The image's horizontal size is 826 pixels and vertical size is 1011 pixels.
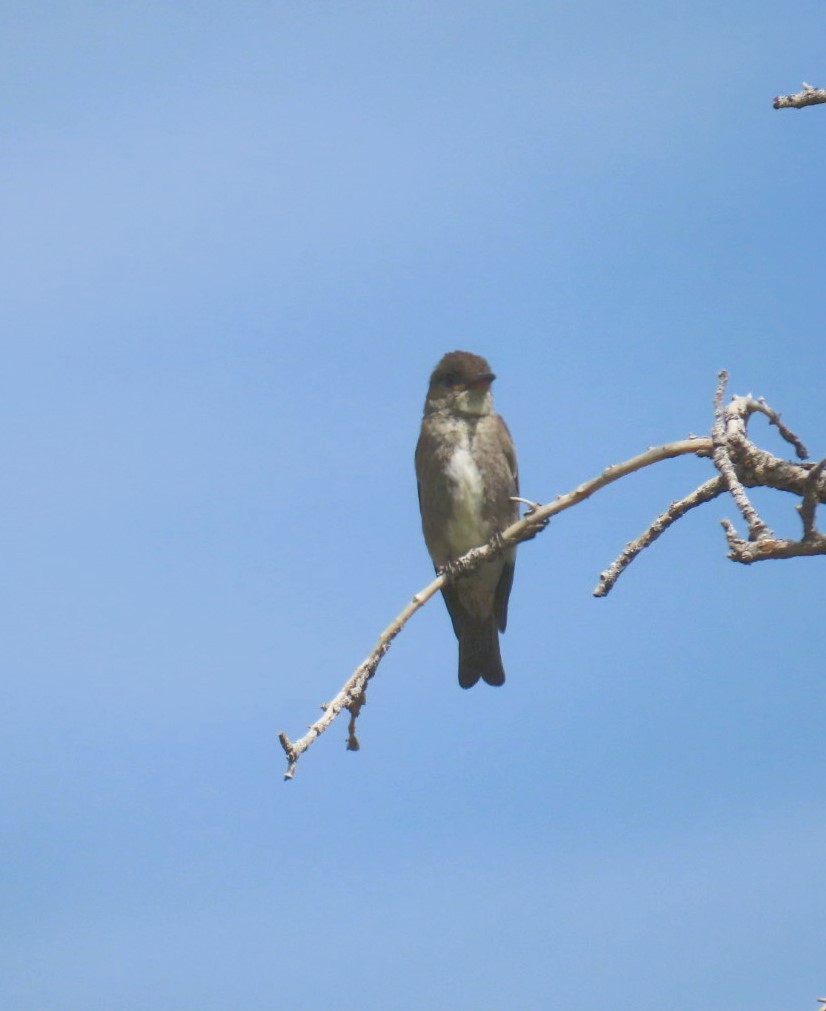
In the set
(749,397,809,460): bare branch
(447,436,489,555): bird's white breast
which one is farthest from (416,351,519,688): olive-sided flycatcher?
(749,397,809,460): bare branch

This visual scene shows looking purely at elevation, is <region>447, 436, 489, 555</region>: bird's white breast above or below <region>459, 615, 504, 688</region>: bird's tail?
above

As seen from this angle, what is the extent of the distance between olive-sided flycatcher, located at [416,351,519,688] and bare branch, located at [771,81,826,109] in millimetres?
4555

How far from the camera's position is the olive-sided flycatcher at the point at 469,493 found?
7.73 metres

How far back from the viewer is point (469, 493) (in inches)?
303

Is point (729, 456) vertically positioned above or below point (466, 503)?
below

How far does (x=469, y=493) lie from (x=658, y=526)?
3991mm

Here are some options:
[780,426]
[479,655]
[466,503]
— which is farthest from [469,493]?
[780,426]

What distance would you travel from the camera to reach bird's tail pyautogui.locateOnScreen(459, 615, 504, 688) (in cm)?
806

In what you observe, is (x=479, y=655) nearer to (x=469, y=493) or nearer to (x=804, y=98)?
(x=469, y=493)

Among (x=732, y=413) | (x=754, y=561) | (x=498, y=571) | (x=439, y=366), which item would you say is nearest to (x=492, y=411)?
(x=439, y=366)

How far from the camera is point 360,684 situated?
3721 millimetres

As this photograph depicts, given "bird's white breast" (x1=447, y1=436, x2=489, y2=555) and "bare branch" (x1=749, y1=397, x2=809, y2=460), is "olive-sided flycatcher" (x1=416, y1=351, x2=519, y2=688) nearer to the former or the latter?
"bird's white breast" (x1=447, y1=436, x2=489, y2=555)

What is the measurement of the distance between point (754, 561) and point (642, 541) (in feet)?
1.32

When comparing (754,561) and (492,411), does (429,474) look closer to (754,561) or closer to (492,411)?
(492,411)
